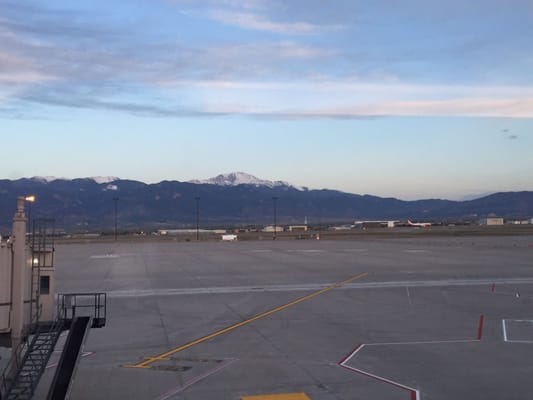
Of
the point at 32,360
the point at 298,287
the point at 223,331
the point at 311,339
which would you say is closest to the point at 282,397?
the point at 32,360

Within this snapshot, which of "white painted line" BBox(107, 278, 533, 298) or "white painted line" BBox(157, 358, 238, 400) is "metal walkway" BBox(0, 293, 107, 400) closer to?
"white painted line" BBox(157, 358, 238, 400)

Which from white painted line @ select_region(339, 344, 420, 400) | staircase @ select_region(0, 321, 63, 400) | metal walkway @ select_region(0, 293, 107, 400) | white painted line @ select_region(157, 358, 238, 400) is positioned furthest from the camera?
white painted line @ select_region(339, 344, 420, 400)

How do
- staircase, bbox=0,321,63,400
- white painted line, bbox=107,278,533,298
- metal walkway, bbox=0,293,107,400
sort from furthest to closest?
1. white painted line, bbox=107,278,533,298
2. metal walkway, bbox=0,293,107,400
3. staircase, bbox=0,321,63,400

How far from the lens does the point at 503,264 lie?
5191cm

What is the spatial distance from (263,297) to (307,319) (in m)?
7.12

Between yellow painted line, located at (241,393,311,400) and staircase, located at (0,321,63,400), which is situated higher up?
staircase, located at (0,321,63,400)

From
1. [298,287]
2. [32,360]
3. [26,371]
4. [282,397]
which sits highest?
[32,360]

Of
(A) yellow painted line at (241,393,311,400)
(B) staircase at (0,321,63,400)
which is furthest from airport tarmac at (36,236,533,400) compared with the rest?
(B) staircase at (0,321,63,400)

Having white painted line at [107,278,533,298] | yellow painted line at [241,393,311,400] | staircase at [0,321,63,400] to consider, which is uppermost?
staircase at [0,321,63,400]

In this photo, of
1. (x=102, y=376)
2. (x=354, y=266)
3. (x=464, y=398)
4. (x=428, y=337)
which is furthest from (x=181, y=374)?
(x=354, y=266)

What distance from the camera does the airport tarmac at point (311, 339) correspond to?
1542 cm

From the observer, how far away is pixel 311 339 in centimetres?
2145

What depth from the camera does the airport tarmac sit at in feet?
50.6

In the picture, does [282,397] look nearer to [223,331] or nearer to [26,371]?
[26,371]
